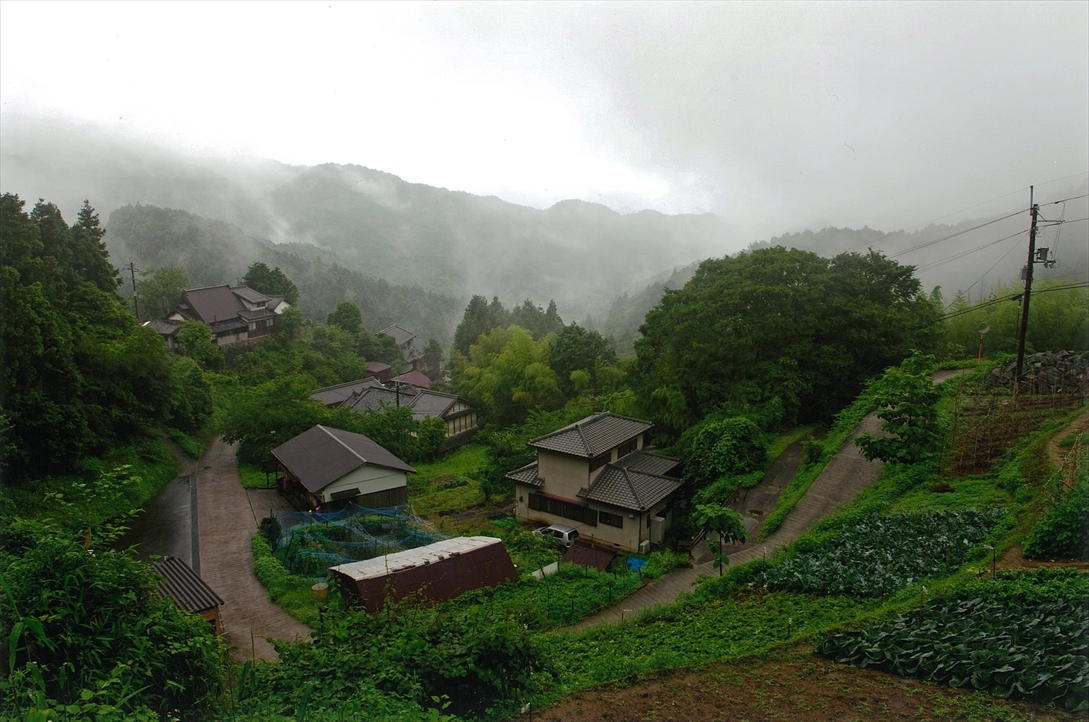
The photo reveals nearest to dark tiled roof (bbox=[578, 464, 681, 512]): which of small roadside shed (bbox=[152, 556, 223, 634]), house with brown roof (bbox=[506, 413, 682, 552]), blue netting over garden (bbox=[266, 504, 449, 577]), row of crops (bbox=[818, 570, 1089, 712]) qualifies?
house with brown roof (bbox=[506, 413, 682, 552])

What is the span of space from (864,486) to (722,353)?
5.82 m

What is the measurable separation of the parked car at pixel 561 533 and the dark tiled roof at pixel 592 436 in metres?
1.98

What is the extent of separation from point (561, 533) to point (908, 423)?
841cm

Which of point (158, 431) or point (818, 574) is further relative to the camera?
point (158, 431)

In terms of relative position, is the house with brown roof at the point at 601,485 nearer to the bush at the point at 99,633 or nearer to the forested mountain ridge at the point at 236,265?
the bush at the point at 99,633

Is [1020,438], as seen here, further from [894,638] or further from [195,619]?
[195,619]

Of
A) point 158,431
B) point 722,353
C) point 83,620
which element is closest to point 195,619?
point 83,620

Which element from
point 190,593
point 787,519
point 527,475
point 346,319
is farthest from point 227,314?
point 787,519

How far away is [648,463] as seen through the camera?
18.2 meters

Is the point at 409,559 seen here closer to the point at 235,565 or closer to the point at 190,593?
the point at 190,593

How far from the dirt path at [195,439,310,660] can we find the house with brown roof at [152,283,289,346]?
50.0 ft

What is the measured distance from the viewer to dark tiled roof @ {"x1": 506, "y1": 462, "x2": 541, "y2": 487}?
1830 cm

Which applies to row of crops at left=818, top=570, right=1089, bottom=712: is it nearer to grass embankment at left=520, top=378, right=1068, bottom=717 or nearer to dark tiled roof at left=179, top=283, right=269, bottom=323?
grass embankment at left=520, top=378, right=1068, bottom=717

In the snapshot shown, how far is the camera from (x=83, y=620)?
509 centimetres
